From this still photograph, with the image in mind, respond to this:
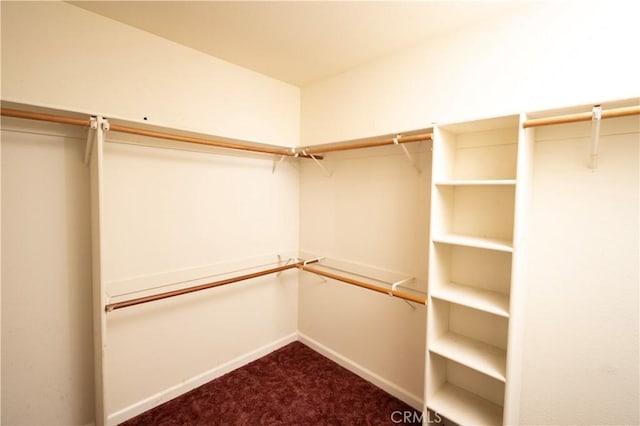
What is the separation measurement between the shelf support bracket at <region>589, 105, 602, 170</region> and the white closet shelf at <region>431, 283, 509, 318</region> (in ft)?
2.66

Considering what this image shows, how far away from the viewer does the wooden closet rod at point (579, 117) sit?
115cm

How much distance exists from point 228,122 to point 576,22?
2.18 meters

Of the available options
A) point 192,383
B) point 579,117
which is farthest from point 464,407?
point 192,383

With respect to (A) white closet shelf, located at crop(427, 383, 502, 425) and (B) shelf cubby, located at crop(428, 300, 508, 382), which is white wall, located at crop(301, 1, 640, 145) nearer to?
(B) shelf cubby, located at crop(428, 300, 508, 382)

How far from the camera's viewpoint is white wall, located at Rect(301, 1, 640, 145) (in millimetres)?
1339

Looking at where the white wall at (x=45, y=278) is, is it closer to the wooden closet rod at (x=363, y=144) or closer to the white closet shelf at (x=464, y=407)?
the wooden closet rod at (x=363, y=144)

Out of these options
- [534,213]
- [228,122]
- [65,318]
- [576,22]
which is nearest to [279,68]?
[228,122]

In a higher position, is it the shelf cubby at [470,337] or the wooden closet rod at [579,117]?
the wooden closet rod at [579,117]

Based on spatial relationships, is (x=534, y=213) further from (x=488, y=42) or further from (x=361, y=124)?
(x=361, y=124)

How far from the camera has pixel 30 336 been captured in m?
1.63

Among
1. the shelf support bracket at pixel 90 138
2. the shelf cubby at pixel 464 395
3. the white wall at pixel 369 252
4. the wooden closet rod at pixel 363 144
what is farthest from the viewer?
the white wall at pixel 369 252

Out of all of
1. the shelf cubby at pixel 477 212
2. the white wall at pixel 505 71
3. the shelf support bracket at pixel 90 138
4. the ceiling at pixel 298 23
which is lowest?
the shelf cubby at pixel 477 212

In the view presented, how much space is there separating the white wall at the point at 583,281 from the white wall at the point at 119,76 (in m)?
2.02

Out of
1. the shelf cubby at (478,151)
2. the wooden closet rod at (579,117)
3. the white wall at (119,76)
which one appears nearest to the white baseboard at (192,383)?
the white wall at (119,76)
